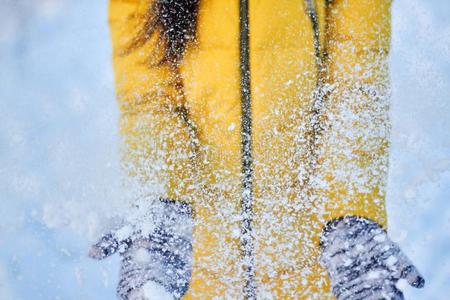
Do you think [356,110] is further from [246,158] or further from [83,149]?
[83,149]

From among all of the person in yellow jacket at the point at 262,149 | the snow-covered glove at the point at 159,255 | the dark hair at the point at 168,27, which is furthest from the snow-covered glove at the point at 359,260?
the dark hair at the point at 168,27

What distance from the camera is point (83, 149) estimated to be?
1.88 feet

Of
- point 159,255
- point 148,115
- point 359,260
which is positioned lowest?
point 359,260

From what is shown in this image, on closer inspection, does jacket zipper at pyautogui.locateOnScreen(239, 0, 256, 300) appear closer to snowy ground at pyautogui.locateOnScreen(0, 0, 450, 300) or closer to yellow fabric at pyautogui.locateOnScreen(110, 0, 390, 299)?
yellow fabric at pyautogui.locateOnScreen(110, 0, 390, 299)

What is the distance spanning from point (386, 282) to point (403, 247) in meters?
0.07

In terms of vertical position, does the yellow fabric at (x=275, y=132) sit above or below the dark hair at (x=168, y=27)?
below

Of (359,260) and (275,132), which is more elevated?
(275,132)

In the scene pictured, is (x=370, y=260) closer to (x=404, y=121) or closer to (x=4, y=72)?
(x=404, y=121)

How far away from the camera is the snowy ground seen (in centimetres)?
55

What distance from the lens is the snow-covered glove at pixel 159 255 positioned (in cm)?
52

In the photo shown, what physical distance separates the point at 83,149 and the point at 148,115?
106 millimetres

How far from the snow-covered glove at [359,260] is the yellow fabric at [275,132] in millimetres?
13

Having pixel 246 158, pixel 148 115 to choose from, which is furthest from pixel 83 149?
pixel 246 158

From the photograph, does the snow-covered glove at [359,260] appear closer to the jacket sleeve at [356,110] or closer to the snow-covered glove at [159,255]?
the jacket sleeve at [356,110]
